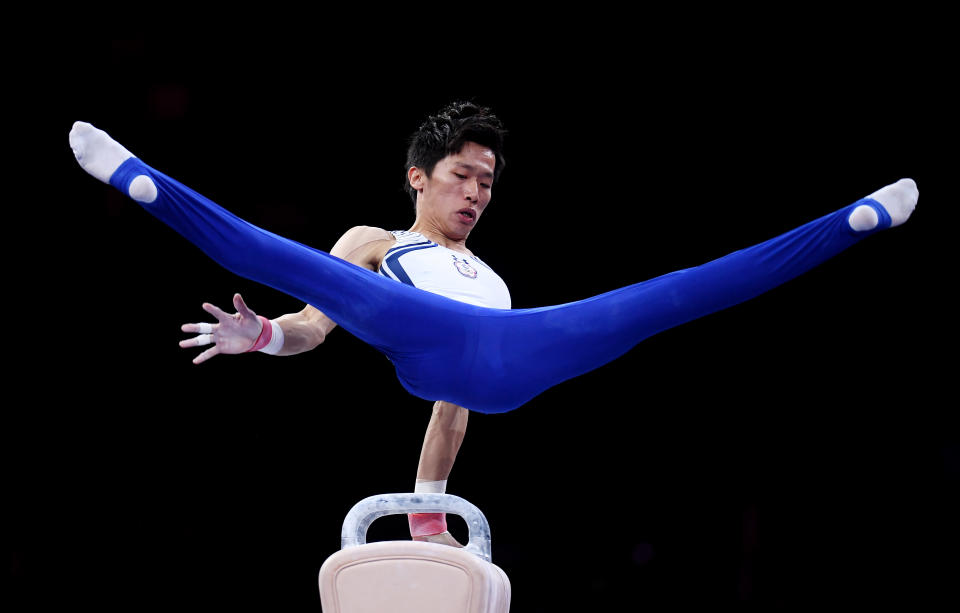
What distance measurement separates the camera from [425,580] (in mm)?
A: 2254

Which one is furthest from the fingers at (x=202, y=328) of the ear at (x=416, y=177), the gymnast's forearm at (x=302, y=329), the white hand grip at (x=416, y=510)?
the ear at (x=416, y=177)

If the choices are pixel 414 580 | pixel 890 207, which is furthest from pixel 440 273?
pixel 890 207

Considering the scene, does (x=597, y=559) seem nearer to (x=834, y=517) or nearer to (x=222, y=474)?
(x=834, y=517)

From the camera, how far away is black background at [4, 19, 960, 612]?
428 centimetres

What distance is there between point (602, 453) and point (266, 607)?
1711 mm

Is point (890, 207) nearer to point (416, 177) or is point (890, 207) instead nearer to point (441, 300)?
point (441, 300)

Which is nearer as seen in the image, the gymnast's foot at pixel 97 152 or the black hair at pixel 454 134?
the gymnast's foot at pixel 97 152

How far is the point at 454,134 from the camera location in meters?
3.19

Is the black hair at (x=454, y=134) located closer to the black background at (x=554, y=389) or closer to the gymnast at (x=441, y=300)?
the gymnast at (x=441, y=300)

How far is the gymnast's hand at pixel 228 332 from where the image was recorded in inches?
98.3

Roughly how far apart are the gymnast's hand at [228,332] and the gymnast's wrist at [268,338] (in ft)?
0.06

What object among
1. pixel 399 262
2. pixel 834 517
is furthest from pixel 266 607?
pixel 834 517

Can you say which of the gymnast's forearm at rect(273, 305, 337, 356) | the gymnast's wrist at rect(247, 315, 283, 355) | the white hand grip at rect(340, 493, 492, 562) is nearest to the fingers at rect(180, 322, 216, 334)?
the gymnast's wrist at rect(247, 315, 283, 355)

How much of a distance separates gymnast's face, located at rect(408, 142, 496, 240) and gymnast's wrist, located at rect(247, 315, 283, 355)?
27.6 inches
